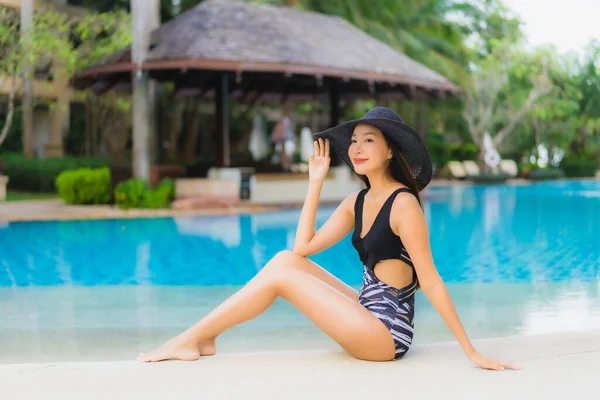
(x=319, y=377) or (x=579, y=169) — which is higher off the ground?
(x=319, y=377)

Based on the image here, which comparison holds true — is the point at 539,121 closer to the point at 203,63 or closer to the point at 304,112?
the point at 304,112

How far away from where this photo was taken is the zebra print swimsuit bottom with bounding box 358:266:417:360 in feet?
13.4

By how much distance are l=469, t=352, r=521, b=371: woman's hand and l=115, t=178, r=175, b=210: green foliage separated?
50.9ft

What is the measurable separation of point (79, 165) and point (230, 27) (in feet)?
26.4

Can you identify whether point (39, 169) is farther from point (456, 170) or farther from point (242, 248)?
point (456, 170)

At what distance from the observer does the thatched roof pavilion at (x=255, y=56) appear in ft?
62.7

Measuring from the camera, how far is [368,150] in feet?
13.8

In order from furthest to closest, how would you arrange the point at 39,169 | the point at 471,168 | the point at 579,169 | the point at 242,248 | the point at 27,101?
Answer: the point at 579,169
the point at 471,168
the point at 27,101
the point at 39,169
the point at 242,248

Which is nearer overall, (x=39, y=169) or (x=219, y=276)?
(x=219, y=276)

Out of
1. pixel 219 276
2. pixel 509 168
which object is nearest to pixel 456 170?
pixel 509 168

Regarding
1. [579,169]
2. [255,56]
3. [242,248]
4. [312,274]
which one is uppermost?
[255,56]

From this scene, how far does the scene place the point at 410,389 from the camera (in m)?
3.60

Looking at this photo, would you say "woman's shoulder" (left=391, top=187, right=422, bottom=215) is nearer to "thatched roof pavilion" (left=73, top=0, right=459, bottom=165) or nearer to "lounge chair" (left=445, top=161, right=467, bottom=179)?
"thatched roof pavilion" (left=73, top=0, right=459, bottom=165)

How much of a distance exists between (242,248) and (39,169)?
14781mm
